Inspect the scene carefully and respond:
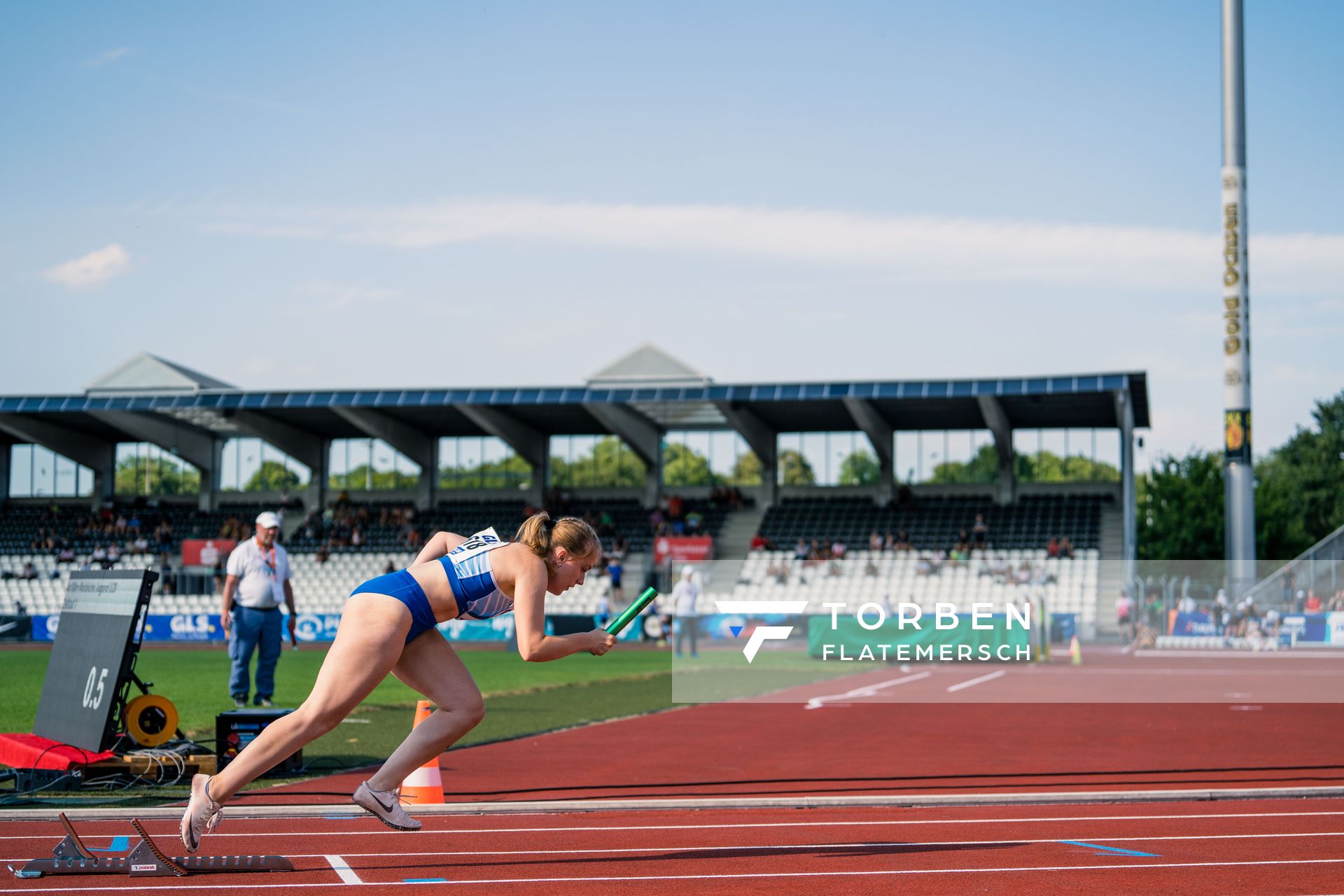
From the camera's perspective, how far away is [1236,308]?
47.1 m

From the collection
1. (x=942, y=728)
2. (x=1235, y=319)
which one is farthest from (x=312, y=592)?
(x=942, y=728)

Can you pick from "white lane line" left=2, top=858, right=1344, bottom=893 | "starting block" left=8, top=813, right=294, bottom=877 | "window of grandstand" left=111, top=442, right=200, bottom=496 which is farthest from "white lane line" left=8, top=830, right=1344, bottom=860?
"window of grandstand" left=111, top=442, right=200, bottom=496

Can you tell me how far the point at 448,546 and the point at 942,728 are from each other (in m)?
9.80

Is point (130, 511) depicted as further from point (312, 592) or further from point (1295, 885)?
point (1295, 885)

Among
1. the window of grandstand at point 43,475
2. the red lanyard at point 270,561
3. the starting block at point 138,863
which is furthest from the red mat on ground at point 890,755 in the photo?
the window of grandstand at point 43,475

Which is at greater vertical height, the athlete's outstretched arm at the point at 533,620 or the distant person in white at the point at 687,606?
the athlete's outstretched arm at the point at 533,620

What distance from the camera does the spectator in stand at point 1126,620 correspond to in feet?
119

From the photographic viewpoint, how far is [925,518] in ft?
167

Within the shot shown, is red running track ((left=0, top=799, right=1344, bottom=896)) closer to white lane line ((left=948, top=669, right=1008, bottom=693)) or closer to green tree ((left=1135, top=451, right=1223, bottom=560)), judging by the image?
white lane line ((left=948, top=669, right=1008, bottom=693))

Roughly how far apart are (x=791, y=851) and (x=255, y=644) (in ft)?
25.7

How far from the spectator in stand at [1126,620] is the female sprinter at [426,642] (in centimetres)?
3199

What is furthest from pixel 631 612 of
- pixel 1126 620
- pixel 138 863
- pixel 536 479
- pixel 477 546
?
pixel 536 479

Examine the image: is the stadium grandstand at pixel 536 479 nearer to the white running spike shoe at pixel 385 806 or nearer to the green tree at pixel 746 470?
the green tree at pixel 746 470

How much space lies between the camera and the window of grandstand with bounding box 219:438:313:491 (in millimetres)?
58938
